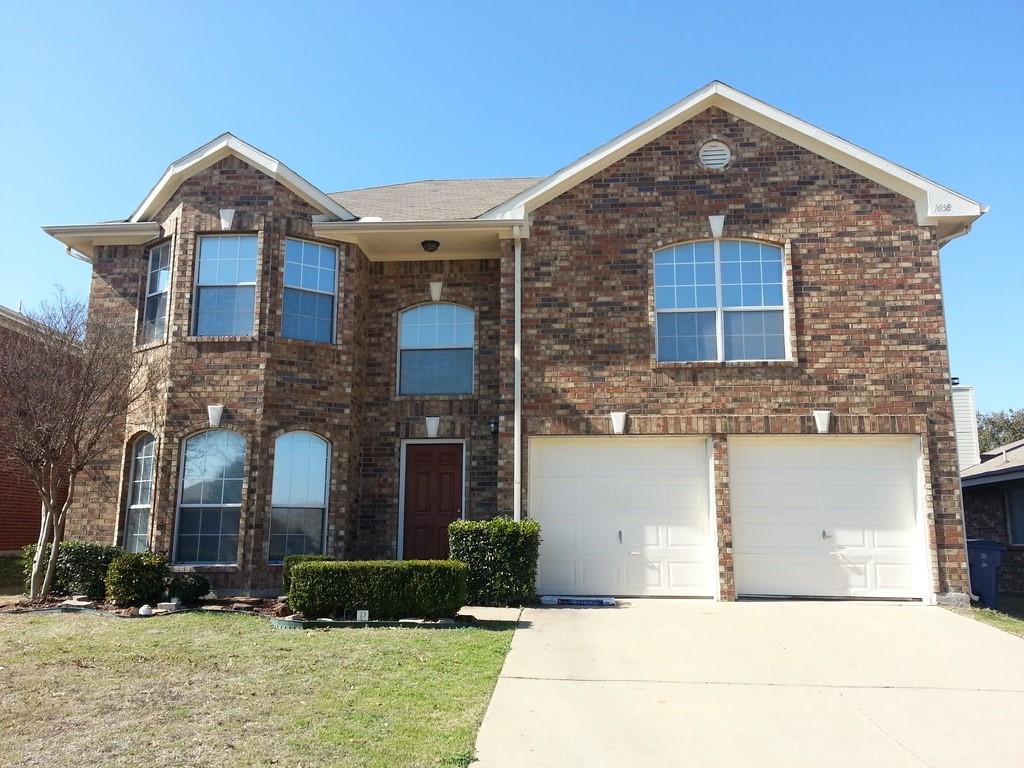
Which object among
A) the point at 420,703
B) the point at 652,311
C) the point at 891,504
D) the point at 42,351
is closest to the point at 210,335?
the point at 42,351

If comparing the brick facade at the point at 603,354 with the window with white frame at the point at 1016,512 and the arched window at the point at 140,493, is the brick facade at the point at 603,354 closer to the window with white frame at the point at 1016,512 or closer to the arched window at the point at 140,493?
the arched window at the point at 140,493

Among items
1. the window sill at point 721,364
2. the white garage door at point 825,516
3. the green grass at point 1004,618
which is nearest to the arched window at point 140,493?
the window sill at point 721,364

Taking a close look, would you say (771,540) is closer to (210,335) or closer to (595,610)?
(595,610)

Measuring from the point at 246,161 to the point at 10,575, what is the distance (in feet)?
29.4

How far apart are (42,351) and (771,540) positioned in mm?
10720

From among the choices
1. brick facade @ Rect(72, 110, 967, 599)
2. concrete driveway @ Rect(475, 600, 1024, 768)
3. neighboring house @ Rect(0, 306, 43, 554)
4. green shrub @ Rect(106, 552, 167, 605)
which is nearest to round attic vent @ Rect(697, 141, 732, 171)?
brick facade @ Rect(72, 110, 967, 599)

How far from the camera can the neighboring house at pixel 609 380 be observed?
38.3 ft

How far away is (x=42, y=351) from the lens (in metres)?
11.1

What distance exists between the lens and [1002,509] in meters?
16.6

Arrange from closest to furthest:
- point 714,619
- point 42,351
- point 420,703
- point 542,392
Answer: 1. point 420,703
2. point 714,619
3. point 42,351
4. point 542,392

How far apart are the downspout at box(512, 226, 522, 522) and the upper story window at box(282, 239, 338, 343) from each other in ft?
9.65

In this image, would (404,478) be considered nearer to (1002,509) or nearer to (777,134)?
(777,134)

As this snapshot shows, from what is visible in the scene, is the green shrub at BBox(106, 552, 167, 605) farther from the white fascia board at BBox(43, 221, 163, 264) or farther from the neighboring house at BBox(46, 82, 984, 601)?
the white fascia board at BBox(43, 221, 163, 264)

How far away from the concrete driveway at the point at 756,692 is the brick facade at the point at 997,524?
23.0 ft
